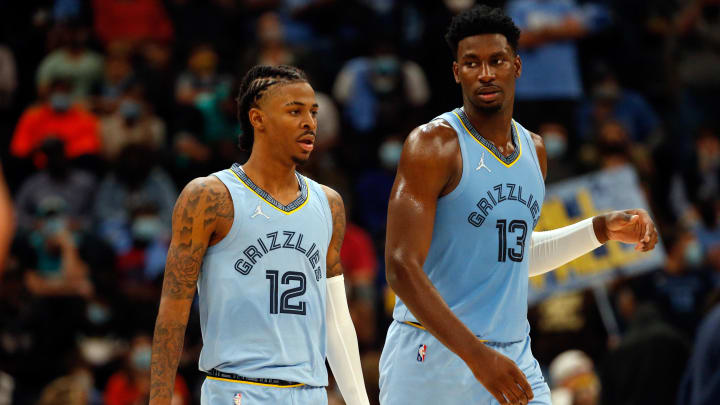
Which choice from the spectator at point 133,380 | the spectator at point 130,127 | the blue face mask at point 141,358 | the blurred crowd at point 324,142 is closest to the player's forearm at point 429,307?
the blurred crowd at point 324,142

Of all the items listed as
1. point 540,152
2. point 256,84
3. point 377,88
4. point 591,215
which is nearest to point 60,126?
point 377,88

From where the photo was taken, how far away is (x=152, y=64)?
1349 cm

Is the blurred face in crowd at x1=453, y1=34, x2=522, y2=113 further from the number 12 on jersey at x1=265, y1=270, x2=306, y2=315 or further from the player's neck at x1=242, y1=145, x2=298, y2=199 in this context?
the number 12 on jersey at x1=265, y1=270, x2=306, y2=315

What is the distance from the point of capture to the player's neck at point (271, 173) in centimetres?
498

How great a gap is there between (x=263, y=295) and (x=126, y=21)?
33.6 ft

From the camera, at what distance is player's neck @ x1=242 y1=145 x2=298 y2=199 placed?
16.3ft

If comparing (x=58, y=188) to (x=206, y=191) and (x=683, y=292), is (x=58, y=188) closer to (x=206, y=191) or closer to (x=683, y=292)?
(x=683, y=292)

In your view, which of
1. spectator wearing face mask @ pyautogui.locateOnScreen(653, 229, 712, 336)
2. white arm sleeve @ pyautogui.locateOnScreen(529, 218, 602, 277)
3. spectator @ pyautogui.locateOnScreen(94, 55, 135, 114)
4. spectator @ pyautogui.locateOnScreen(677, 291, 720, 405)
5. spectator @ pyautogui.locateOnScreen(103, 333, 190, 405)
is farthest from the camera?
spectator @ pyautogui.locateOnScreen(94, 55, 135, 114)

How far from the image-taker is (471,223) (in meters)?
4.68

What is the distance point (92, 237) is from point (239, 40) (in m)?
4.32

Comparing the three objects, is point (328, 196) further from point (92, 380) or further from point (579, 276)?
point (92, 380)

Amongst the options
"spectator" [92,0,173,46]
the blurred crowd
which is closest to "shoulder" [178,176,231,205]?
the blurred crowd

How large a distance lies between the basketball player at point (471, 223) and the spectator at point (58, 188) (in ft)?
25.6

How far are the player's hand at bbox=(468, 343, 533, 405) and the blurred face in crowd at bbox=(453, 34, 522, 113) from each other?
124 centimetres
